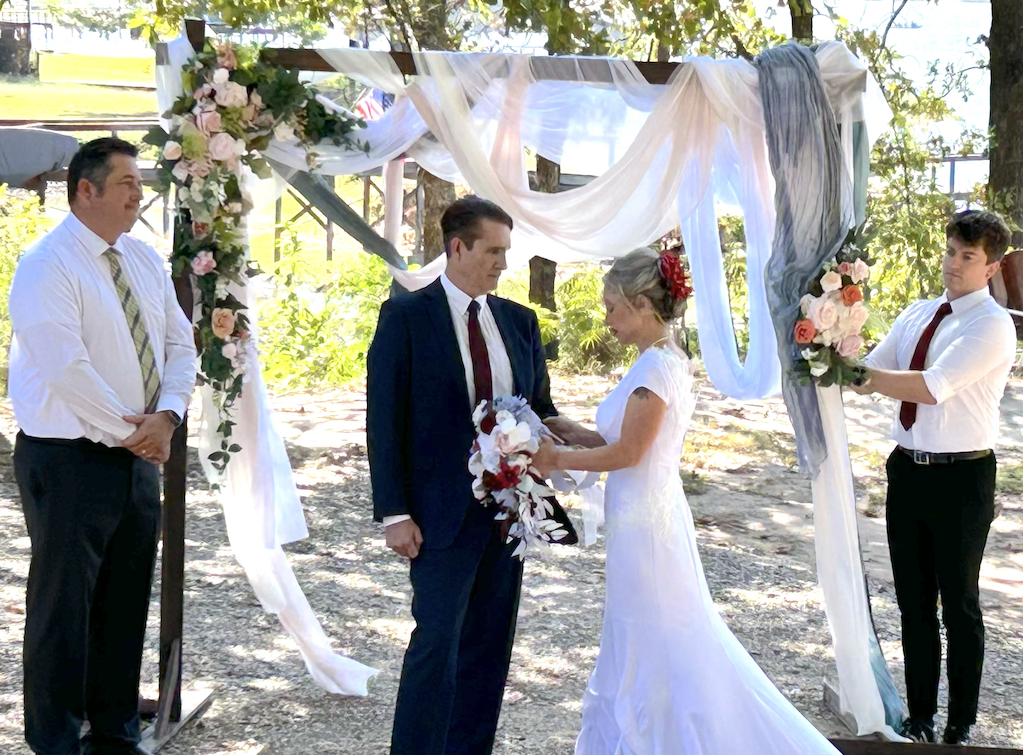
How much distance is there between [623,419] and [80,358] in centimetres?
174

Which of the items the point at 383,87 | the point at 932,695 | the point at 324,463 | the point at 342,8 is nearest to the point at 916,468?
the point at 932,695

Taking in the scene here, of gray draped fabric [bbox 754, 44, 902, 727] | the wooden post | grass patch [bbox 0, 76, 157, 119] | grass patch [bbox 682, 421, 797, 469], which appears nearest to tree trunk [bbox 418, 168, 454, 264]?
grass patch [bbox 682, 421, 797, 469]

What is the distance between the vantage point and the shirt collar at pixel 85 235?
397 centimetres

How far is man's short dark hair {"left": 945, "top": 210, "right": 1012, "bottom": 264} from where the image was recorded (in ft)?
13.8

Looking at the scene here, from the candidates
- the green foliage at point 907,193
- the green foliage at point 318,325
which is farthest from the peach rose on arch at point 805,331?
the green foliage at point 318,325

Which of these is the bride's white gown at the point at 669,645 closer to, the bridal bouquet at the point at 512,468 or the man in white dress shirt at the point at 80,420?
the bridal bouquet at the point at 512,468

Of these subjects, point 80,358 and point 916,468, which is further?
point 916,468

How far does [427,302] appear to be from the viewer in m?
3.85

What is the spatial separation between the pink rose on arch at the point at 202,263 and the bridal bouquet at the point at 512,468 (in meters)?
1.46

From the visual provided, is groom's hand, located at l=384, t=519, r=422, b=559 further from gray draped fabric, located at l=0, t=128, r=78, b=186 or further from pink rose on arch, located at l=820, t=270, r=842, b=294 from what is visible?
gray draped fabric, located at l=0, t=128, r=78, b=186

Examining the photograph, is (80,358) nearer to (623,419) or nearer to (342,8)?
(623,419)

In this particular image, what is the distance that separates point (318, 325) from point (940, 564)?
747cm

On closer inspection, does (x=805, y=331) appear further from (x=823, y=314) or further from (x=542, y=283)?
(x=542, y=283)

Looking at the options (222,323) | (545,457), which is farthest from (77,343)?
(545,457)
